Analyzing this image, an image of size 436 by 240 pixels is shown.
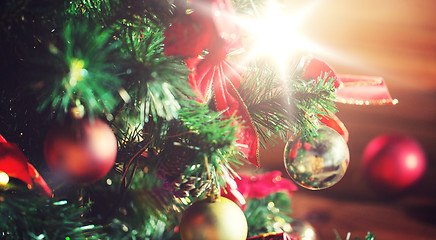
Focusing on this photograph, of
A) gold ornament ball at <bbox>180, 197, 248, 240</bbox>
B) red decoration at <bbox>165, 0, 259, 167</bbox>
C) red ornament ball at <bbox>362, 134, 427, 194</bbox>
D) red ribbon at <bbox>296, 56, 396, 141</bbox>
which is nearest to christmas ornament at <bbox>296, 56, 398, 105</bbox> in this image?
red ribbon at <bbox>296, 56, 396, 141</bbox>

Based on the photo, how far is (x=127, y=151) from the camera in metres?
0.47

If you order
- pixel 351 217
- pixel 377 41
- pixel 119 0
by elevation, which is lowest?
pixel 351 217

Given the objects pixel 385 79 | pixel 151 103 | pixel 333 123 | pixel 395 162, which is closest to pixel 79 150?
pixel 151 103

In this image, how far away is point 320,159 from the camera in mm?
457

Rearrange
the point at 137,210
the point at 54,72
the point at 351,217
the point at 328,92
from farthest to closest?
the point at 351,217, the point at 137,210, the point at 328,92, the point at 54,72

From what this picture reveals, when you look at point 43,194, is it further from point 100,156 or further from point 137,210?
point 137,210

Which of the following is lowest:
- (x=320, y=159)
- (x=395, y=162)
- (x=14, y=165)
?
(x=395, y=162)

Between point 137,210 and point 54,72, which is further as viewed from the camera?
point 137,210

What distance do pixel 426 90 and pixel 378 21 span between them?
0.39 metres

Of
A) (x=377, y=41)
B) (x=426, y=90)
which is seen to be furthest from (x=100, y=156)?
(x=426, y=90)

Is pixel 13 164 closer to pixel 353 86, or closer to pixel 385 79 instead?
pixel 353 86

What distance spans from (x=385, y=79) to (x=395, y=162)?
1.46 ft

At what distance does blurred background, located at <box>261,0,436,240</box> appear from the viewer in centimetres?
154

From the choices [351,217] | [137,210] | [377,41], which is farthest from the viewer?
[377,41]
